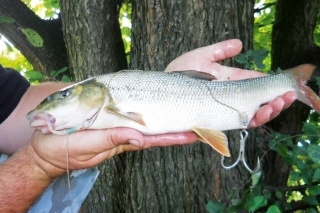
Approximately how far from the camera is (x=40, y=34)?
4191 mm

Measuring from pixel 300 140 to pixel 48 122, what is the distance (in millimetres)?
1731

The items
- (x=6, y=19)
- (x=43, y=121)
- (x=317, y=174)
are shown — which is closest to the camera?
(x=43, y=121)

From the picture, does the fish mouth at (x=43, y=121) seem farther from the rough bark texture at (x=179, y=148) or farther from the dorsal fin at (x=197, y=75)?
the rough bark texture at (x=179, y=148)

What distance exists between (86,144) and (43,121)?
21cm

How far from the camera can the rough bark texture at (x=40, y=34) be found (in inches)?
163

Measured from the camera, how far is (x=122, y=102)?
Answer: 7.32 ft

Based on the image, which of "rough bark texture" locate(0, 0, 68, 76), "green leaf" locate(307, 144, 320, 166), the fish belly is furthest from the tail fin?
"rough bark texture" locate(0, 0, 68, 76)

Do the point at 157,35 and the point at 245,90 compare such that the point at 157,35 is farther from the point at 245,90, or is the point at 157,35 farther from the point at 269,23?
the point at 269,23

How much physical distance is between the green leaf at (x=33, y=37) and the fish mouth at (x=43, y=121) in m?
2.14

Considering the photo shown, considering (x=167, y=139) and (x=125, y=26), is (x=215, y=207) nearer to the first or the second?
(x=167, y=139)

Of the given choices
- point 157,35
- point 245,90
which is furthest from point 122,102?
point 157,35

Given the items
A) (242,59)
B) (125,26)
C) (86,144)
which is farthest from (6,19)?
(86,144)

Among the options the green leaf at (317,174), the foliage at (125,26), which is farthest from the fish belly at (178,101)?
the foliage at (125,26)

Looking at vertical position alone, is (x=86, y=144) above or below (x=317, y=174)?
above
